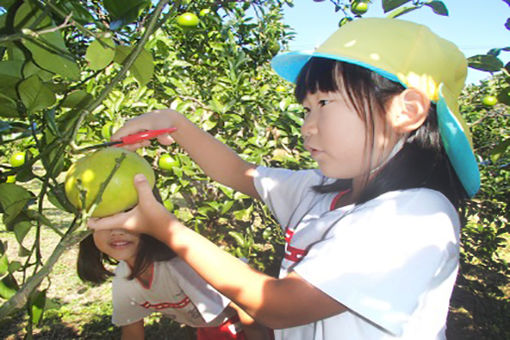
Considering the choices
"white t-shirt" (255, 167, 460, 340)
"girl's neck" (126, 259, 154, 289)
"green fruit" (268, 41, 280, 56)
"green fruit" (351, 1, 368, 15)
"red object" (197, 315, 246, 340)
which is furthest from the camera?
"green fruit" (268, 41, 280, 56)

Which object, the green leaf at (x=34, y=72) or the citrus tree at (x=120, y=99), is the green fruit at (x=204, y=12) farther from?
the green leaf at (x=34, y=72)

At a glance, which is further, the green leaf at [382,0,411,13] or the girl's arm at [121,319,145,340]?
the girl's arm at [121,319,145,340]

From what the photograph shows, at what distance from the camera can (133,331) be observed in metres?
1.73

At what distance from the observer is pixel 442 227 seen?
78cm

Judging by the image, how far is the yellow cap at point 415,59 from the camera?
83 cm

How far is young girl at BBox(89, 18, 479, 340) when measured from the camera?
0.74m

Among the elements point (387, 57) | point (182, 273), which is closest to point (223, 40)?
point (182, 273)

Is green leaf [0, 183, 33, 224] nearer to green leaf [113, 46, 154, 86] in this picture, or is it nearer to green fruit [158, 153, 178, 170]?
green leaf [113, 46, 154, 86]

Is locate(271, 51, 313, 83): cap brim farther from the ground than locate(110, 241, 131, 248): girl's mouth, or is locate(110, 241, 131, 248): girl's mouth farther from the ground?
locate(271, 51, 313, 83): cap brim

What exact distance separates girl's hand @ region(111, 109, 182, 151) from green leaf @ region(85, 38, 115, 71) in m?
0.36

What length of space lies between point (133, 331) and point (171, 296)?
1.18ft

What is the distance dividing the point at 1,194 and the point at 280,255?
248 cm

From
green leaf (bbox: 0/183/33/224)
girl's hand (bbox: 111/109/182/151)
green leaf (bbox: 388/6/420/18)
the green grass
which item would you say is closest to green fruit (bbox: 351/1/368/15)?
green leaf (bbox: 388/6/420/18)

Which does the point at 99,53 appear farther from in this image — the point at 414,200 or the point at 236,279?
the point at 414,200
